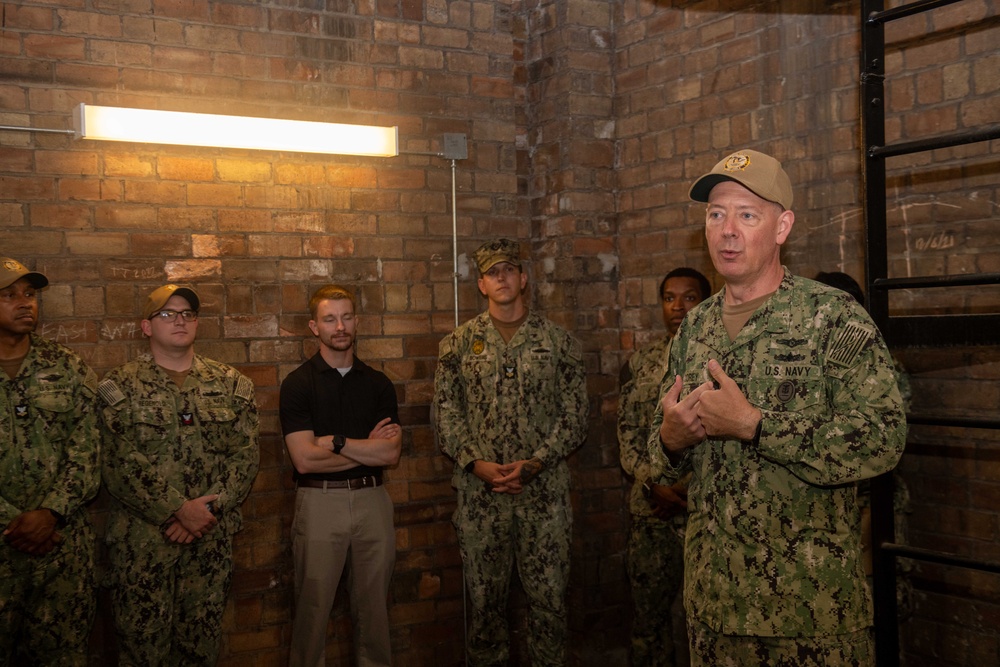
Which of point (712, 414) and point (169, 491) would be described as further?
point (169, 491)

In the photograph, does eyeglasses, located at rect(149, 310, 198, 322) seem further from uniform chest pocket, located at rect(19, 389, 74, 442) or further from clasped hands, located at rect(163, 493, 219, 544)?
clasped hands, located at rect(163, 493, 219, 544)

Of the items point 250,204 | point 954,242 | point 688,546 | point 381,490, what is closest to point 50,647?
point 381,490

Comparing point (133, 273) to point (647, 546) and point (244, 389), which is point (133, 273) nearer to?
point (244, 389)

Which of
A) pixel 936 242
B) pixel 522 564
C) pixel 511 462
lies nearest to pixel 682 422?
pixel 936 242

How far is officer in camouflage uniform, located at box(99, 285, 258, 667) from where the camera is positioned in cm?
380

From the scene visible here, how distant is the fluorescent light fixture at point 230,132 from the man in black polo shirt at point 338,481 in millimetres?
689

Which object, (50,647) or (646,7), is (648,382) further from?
(50,647)

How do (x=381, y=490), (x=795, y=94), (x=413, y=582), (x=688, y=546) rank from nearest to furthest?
(x=688, y=546) → (x=795, y=94) → (x=381, y=490) → (x=413, y=582)

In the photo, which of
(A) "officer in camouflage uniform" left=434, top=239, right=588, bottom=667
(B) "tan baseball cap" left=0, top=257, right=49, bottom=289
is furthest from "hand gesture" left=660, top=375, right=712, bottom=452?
(B) "tan baseball cap" left=0, top=257, right=49, bottom=289

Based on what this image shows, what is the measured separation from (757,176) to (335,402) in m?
2.44

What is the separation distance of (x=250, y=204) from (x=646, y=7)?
2234mm

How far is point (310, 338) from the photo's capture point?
4512 mm

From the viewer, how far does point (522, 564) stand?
4.29 meters

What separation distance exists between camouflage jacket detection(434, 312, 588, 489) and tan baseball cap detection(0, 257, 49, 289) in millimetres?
1750
